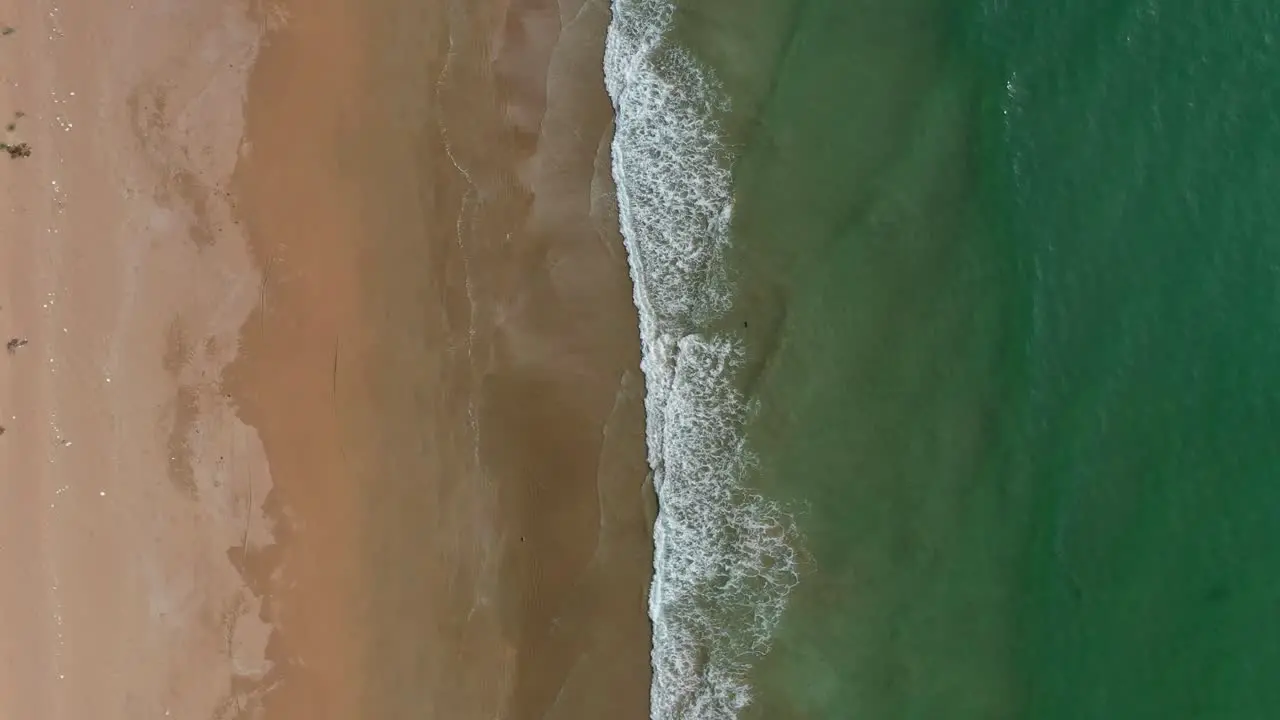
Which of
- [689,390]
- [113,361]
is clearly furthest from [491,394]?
[113,361]

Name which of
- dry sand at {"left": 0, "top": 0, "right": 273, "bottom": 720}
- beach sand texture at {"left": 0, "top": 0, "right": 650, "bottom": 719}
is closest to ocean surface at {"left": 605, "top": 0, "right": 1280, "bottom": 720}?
beach sand texture at {"left": 0, "top": 0, "right": 650, "bottom": 719}

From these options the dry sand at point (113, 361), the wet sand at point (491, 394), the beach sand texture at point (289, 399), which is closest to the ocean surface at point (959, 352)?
Answer: the wet sand at point (491, 394)

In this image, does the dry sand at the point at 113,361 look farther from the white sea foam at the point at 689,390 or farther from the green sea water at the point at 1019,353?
the green sea water at the point at 1019,353

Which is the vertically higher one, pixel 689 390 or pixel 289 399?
pixel 689 390

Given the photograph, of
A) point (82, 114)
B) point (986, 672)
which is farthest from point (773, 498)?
point (82, 114)

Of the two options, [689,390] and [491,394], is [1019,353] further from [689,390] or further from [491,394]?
[491,394]

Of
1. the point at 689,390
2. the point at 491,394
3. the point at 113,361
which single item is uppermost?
the point at 689,390
